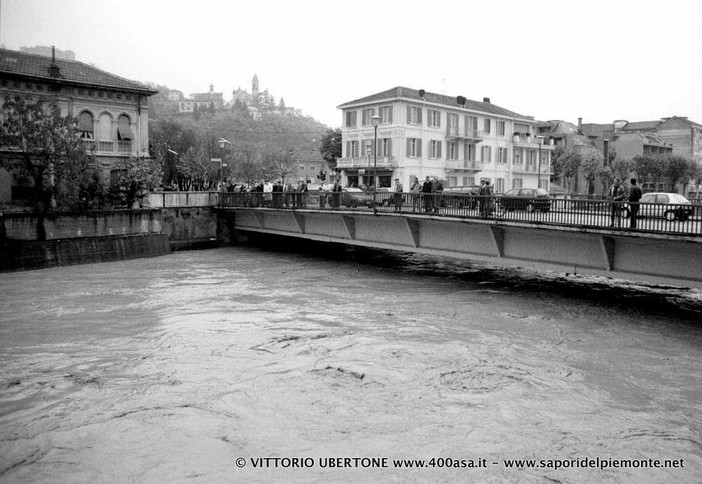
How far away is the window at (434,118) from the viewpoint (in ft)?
185

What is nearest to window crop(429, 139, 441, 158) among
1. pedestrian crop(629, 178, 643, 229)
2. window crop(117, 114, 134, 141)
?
window crop(117, 114, 134, 141)

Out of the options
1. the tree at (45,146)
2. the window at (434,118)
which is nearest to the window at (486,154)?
the window at (434,118)

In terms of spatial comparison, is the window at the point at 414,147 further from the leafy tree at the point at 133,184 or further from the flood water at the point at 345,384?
the flood water at the point at 345,384

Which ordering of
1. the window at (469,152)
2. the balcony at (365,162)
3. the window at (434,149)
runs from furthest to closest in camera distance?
the window at (469,152) → the window at (434,149) → the balcony at (365,162)

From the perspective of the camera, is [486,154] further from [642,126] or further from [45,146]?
[642,126]

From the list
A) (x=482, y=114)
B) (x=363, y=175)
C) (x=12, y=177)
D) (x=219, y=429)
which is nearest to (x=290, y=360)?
(x=219, y=429)

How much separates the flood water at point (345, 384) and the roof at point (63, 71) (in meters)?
20.0

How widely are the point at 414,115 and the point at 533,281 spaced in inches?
1250

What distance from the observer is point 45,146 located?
31125 millimetres

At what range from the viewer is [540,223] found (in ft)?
65.3

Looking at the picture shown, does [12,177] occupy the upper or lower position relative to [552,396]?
upper

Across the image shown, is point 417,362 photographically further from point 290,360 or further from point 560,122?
point 560,122

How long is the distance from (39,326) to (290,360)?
25.7 feet

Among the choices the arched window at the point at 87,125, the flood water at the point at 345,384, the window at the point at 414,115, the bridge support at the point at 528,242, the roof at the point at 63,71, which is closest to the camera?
the flood water at the point at 345,384
